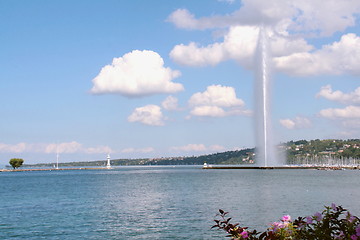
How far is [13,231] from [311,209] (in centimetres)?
3187

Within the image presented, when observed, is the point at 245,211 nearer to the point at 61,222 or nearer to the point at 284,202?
the point at 284,202

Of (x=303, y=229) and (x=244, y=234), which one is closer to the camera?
(x=244, y=234)

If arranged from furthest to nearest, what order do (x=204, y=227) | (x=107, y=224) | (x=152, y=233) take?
(x=107, y=224)
(x=204, y=227)
(x=152, y=233)

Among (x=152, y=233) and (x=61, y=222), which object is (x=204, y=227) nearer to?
(x=152, y=233)

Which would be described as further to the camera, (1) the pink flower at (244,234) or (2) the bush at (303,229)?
(2) the bush at (303,229)

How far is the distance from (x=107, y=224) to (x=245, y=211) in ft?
53.4

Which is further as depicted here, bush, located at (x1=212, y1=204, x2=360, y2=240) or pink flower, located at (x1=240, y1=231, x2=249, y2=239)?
bush, located at (x1=212, y1=204, x2=360, y2=240)

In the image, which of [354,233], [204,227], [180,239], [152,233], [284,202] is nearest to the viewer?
[354,233]

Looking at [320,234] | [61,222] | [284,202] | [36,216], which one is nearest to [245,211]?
[284,202]

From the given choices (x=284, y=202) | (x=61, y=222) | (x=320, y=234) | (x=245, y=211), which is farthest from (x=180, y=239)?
(x=284, y=202)

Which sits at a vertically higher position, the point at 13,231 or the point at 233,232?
the point at 233,232

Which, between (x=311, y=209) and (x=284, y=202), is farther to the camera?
(x=284, y=202)

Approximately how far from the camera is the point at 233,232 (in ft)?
28.8

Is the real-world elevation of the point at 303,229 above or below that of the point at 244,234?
below
